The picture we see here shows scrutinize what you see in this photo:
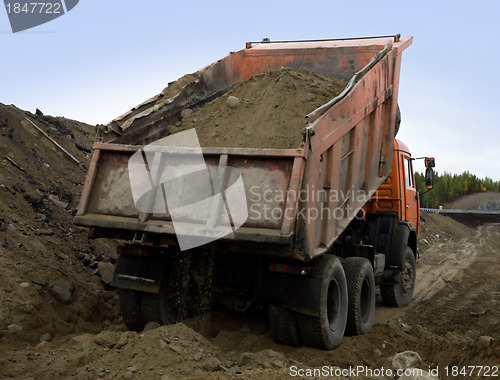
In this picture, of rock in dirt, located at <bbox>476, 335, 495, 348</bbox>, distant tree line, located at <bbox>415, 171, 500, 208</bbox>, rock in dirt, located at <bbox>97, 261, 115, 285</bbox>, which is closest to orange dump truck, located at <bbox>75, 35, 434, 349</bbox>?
rock in dirt, located at <bbox>476, 335, 495, 348</bbox>

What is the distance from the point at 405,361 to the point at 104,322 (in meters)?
3.79

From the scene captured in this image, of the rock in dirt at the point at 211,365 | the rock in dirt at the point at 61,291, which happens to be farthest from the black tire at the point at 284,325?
the rock in dirt at the point at 61,291

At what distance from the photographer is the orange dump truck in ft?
16.9

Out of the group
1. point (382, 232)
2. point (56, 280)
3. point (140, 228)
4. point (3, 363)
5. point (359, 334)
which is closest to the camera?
point (3, 363)

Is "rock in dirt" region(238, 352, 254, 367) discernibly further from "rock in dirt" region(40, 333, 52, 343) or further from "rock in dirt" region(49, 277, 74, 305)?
"rock in dirt" region(49, 277, 74, 305)

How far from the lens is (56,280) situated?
709cm

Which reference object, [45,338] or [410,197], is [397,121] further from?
[45,338]

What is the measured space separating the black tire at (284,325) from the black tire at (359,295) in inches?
41.2

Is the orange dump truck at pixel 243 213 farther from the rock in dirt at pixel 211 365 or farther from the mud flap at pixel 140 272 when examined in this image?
the rock in dirt at pixel 211 365

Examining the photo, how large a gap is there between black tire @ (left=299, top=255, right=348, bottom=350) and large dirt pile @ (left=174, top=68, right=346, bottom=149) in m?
1.36

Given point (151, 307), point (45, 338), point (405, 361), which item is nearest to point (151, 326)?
point (151, 307)

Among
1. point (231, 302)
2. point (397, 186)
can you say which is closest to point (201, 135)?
point (231, 302)

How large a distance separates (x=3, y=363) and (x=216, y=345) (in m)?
2.04

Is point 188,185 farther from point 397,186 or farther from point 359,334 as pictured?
point 397,186
